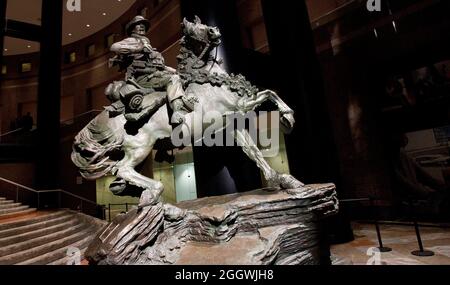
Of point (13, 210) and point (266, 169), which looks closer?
point (266, 169)

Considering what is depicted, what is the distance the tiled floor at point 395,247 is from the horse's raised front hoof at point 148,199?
202 centimetres

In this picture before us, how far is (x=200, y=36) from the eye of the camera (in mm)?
2715

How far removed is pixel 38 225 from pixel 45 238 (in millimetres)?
828

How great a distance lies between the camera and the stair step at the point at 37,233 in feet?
17.2

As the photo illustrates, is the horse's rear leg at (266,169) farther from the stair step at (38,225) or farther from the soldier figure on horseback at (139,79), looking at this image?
the stair step at (38,225)

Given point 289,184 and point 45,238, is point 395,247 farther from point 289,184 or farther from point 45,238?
point 45,238

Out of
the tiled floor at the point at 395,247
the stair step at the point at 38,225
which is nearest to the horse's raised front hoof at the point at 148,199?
the tiled floor at the point at 395,247

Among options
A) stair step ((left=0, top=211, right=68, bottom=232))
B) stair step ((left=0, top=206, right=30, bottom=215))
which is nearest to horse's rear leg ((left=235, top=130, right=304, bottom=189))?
stair step ((left=0, top=211, right=68, bottom=232))

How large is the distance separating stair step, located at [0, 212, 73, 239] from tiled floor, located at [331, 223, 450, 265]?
641cm

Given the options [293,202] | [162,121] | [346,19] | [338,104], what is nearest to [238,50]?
[162,121]

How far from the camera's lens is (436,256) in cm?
346

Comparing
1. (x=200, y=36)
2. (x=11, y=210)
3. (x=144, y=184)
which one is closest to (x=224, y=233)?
(x=144, y=184)
